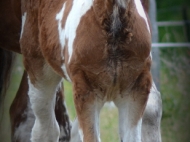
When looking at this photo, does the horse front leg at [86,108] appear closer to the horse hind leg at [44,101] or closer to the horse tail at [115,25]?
the horse tail at [115,25]

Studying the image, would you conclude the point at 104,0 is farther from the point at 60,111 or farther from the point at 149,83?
the point at 60,111

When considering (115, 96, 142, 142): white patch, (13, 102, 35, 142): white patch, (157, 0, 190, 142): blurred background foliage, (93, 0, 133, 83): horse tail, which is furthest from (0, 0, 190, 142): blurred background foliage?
(93, 0, 133, 83): horse tail

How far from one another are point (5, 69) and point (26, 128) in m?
0.51

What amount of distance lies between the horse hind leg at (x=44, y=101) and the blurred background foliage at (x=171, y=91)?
1.03m

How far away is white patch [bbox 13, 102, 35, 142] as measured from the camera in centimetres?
604

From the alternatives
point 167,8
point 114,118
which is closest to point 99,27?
A: point 114,118

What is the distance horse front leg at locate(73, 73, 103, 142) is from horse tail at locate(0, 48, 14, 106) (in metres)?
2.29

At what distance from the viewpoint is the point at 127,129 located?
4.07 meters

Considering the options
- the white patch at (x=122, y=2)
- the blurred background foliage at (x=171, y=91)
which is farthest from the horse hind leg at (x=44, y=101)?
the white patch at (x=122, y=2)

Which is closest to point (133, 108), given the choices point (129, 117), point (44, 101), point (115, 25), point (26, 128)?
point (129, 117)

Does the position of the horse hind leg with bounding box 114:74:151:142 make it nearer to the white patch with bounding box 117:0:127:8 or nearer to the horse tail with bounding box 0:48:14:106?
the white patch with bounding box 117:0:127:8

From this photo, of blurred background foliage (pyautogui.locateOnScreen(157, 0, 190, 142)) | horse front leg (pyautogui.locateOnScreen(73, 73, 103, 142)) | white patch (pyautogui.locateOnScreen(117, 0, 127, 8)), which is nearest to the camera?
white patch (pyautogui.locateOnScreen(117, 0, 127, 8))

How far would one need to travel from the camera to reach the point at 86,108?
3973 mm

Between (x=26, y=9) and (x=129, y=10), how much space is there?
1.12 m
